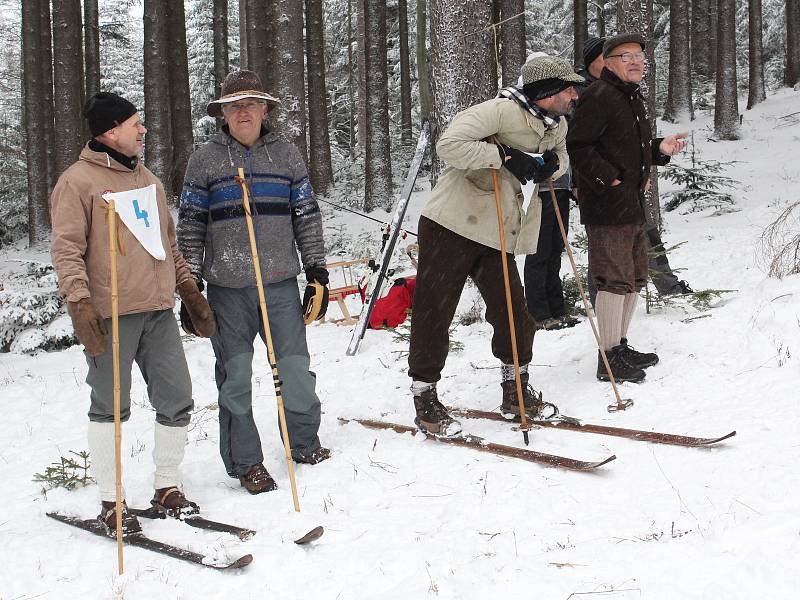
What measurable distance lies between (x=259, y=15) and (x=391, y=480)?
961 cm

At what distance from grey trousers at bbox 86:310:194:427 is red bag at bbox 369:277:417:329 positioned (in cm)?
456

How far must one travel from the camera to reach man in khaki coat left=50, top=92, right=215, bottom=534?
3.64 metres

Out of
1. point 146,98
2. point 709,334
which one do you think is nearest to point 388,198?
point 146,98

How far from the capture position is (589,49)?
21.2 feet

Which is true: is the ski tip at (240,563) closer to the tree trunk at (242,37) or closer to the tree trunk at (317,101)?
the tree trunk at (317,101)

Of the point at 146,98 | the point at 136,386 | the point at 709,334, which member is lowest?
the point at 136,386

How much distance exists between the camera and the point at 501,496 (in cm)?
370

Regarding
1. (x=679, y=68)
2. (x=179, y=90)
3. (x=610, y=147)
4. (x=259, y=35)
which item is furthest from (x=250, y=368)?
(x=679, y=68)

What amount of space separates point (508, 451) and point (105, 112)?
2922mm

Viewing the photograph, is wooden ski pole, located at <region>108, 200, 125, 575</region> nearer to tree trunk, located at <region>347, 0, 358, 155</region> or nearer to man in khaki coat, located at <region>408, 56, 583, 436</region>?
man in khaki coat, located at <region>408, 56, 583, 436</region>

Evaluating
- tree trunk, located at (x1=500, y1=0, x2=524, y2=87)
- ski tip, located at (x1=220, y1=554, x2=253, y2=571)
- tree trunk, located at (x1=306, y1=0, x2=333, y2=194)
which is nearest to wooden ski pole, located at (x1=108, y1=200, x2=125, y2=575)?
ski tip, located at (x1=220, y1=554, x2=253, y2=571)

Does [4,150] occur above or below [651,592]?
above

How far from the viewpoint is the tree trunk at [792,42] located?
2189 centimetres

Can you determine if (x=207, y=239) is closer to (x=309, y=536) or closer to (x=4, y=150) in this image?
(x=309, y=536)
